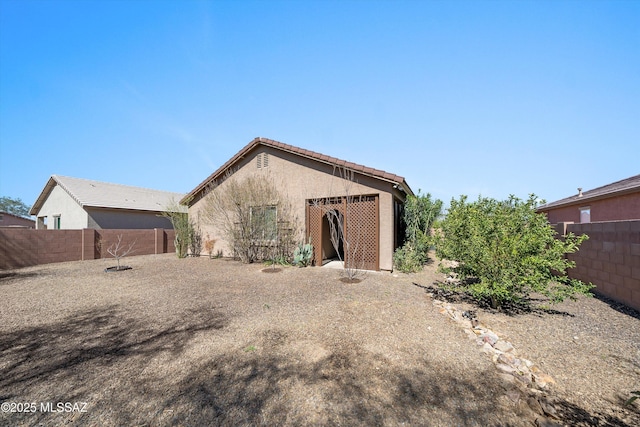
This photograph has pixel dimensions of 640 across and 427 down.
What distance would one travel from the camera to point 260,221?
36.9ft

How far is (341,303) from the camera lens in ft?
18.8

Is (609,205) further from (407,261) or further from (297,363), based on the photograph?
(297,363)

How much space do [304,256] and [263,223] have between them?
7.68 ft

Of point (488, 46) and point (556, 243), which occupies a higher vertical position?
point (488, 46)

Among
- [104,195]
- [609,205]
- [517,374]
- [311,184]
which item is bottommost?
[517,374]

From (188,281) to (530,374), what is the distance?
8.19 metres

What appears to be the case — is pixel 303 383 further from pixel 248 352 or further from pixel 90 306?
pixel 90 306

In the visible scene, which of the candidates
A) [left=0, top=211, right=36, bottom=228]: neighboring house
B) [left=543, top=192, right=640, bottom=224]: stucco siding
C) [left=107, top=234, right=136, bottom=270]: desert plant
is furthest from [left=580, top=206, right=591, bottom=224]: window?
[left=0, top=211, right=36, bottom=228]: neighboring house

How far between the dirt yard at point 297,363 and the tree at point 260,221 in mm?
5021

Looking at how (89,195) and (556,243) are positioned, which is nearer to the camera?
(556,243)

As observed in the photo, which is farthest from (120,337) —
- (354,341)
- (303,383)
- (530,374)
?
(530,374)

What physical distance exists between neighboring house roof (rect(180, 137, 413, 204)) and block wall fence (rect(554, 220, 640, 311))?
504 centimetres

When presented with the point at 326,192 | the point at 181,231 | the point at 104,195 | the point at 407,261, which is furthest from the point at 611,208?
the point at 104,195

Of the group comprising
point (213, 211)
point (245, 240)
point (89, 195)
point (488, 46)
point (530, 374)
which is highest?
point (488, 46)
